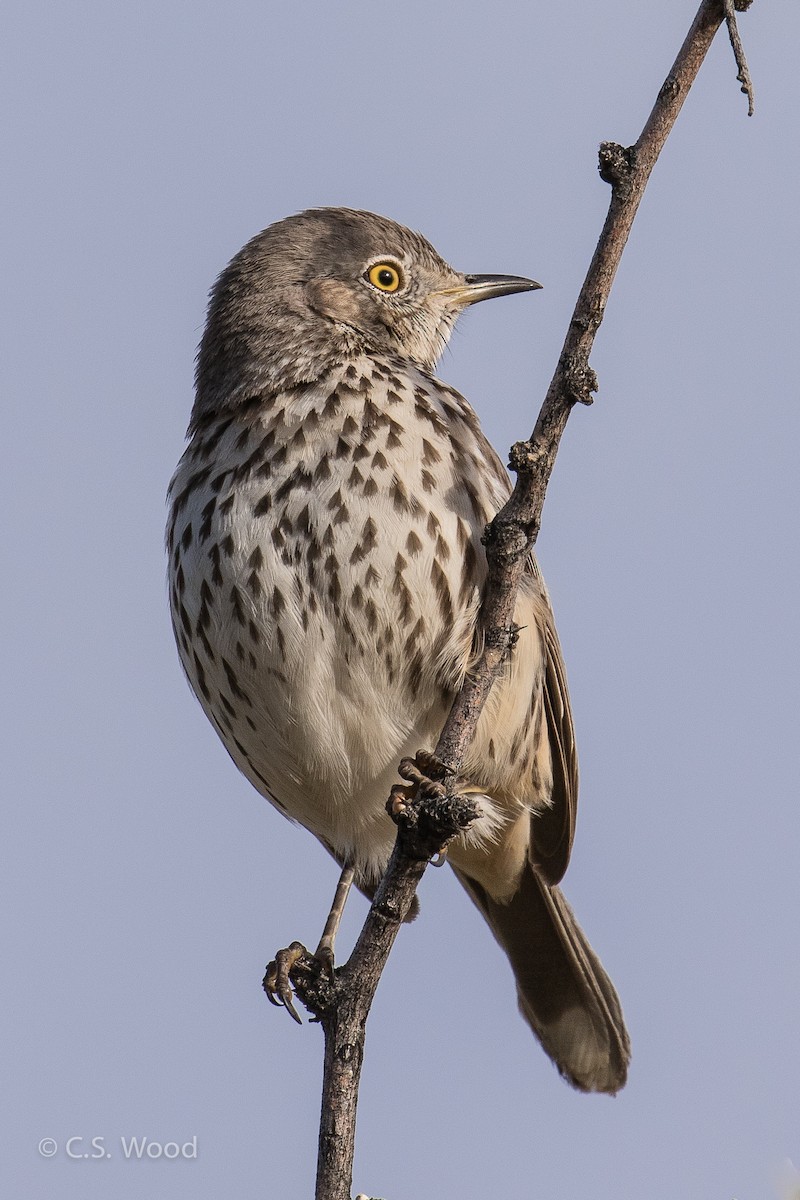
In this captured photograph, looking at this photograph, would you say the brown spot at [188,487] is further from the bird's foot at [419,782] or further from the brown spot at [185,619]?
the bird's foot at [419,782]

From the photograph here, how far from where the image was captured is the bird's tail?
8.06 meters

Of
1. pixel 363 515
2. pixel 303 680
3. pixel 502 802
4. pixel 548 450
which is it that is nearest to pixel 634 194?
pixel 548 450

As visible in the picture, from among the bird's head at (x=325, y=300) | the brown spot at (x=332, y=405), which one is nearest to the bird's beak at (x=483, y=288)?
the bird's head at (x=325, y=300)

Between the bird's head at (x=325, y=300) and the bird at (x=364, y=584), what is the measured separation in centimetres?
1

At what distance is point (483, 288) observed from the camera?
825 cm

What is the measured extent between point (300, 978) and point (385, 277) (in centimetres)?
375

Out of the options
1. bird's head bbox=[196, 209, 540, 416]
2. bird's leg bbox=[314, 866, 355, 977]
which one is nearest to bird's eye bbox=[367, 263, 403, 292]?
bird's head bbox=[196, 209, 540, 416]

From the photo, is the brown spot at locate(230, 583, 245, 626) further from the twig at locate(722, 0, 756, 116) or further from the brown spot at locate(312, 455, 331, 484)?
the twig at locate(722, 0, 756, 116)

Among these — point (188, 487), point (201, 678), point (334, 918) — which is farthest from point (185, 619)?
point (334, 918)

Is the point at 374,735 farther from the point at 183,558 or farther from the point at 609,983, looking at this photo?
the point at 609,983

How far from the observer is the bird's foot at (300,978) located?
5539 millimetres

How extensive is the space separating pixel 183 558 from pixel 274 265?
1.85 metres

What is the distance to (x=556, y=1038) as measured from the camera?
8125mm

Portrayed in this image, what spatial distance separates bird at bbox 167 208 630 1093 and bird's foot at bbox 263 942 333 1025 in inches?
32.4
